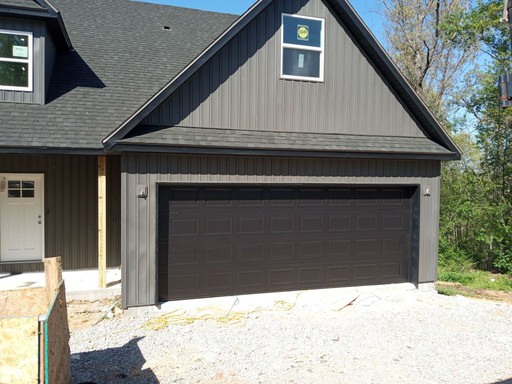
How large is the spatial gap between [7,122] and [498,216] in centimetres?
1234

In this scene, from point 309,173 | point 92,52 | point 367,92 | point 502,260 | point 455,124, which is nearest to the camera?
point 309,173

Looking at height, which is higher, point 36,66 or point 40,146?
point 36,66

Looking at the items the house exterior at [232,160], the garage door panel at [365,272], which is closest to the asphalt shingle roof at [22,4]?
the house exterior at [232,160]

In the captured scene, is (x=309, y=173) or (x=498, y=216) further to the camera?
(x=498, y=216)

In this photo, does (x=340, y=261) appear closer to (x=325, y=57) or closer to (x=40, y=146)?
(x=325, y=57)

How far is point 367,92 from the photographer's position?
881 centimetres

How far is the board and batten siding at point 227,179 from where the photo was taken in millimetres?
7227

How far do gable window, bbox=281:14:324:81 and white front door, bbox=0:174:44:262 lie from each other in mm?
5778

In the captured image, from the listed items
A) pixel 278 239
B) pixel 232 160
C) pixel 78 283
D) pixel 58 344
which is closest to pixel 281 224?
pixel 278 239

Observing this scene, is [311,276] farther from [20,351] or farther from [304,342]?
[20,351]

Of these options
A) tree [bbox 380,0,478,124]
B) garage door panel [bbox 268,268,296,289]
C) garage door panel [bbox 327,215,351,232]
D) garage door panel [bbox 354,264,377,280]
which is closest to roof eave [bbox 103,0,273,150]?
garage door panel [bbox 268,268,296,289]

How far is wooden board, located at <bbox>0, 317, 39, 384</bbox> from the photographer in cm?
364

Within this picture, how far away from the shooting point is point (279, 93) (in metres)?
8.26

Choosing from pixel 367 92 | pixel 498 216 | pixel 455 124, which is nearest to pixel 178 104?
pixel 367 92
